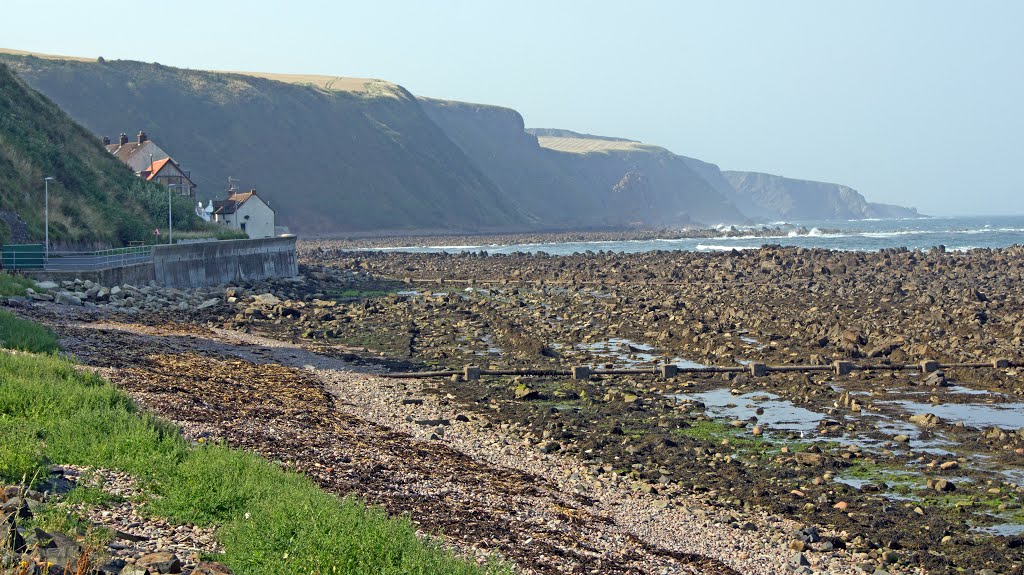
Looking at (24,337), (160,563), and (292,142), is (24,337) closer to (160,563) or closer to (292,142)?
(160,563)

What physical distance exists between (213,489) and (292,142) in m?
142

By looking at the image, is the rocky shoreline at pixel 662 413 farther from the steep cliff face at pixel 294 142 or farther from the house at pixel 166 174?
the steep cliff face at pixel 294 142

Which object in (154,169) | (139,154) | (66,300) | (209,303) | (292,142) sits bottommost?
(209,303)

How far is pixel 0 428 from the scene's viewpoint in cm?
1141

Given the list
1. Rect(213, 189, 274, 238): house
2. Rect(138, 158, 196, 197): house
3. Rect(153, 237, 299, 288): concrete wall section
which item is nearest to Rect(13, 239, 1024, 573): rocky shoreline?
Rect(153, 237, 299, 288): concrete wall section

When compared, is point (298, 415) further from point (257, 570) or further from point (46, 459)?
point (257, 570)

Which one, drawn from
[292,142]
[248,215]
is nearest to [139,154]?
[248,215]

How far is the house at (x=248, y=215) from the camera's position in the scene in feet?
228

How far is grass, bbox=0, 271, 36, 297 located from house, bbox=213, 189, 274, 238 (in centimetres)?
3673

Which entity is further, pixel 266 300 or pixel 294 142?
pixel 294 142

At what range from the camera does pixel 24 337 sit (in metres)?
19.5

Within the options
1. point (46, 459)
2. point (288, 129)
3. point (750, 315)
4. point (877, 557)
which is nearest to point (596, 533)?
point (877, 557)

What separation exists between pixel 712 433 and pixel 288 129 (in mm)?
138769

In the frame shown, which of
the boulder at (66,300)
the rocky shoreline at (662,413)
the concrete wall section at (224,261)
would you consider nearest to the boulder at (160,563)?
the rocky shoreline at (662,413)
